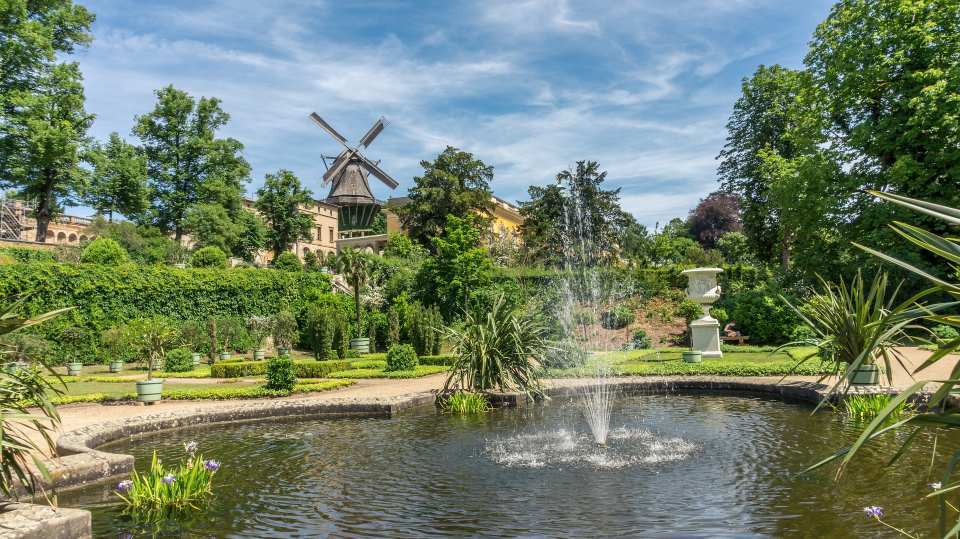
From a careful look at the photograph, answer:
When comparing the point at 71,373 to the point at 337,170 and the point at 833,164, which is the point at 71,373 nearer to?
the point at 833,164

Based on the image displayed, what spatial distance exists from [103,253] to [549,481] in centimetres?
2539

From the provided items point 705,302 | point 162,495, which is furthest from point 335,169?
point 162,495

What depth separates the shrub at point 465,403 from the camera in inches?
390

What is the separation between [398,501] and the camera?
5.24 m

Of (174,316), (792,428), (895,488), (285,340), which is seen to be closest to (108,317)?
(174,316)

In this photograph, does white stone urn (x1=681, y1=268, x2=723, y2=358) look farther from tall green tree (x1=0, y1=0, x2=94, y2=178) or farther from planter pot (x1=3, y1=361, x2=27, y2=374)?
tall green tree (x1=0, y1=0, x2=94, y2=178)

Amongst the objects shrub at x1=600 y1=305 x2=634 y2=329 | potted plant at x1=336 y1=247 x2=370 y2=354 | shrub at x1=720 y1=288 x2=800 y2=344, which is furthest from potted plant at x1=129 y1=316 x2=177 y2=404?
shrub at x1=720 y1=288 x2=800 y2=344

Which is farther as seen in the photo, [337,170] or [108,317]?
[337,170]

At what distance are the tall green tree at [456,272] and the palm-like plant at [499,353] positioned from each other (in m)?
14.5

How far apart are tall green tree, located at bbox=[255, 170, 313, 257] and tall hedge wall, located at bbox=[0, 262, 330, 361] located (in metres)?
20.4

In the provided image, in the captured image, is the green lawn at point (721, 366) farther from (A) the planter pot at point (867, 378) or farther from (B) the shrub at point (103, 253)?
(B) the shrub at point (103, 253)

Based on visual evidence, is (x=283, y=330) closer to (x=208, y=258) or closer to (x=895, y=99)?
(x=208, y=258)

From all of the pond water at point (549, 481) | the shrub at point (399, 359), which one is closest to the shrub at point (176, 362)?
the shrub at point (399, 359)

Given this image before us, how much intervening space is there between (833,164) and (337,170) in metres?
36.2
